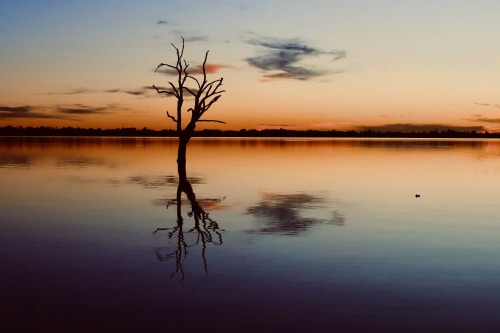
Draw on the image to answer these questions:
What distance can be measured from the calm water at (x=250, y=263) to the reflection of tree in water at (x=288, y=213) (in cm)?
7

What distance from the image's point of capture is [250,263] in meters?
12.9

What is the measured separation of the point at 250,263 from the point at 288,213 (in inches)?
333

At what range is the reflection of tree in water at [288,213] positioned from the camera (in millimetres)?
18000

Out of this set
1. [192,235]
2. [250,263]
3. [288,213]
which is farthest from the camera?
[288,213]

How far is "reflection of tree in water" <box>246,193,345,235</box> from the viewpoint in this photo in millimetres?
18000

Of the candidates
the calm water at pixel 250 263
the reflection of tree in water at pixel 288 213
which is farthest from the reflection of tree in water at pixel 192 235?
the reflection of tree in water at pixel 288 213

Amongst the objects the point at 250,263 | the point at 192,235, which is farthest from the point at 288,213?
the point at 250,263

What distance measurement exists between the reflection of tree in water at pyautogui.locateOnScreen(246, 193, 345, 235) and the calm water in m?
0.07

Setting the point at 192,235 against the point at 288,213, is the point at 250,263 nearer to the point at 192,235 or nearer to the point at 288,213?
the point at 192,235

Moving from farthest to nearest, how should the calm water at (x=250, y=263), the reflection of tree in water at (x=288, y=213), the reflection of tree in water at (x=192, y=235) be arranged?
the reflection of tree in water at (x=288, y=213)
the reflection of tree in water at (x=192, y=235)
the calm water at (x=250, y=263)

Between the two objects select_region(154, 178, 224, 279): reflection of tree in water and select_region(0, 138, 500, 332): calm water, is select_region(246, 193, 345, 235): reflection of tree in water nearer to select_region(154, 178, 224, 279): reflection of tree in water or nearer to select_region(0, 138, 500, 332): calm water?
select_region(0, 138, 500, 332): calm water

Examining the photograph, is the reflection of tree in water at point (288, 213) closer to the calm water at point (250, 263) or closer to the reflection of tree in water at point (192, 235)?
the calm water at point (250, 263)

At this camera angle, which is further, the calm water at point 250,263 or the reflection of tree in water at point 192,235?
the reflection of tree in water at point 192,235

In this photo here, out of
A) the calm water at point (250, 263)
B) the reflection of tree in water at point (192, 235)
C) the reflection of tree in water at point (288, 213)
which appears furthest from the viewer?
the reflection of tree in water at point (288, 213)
